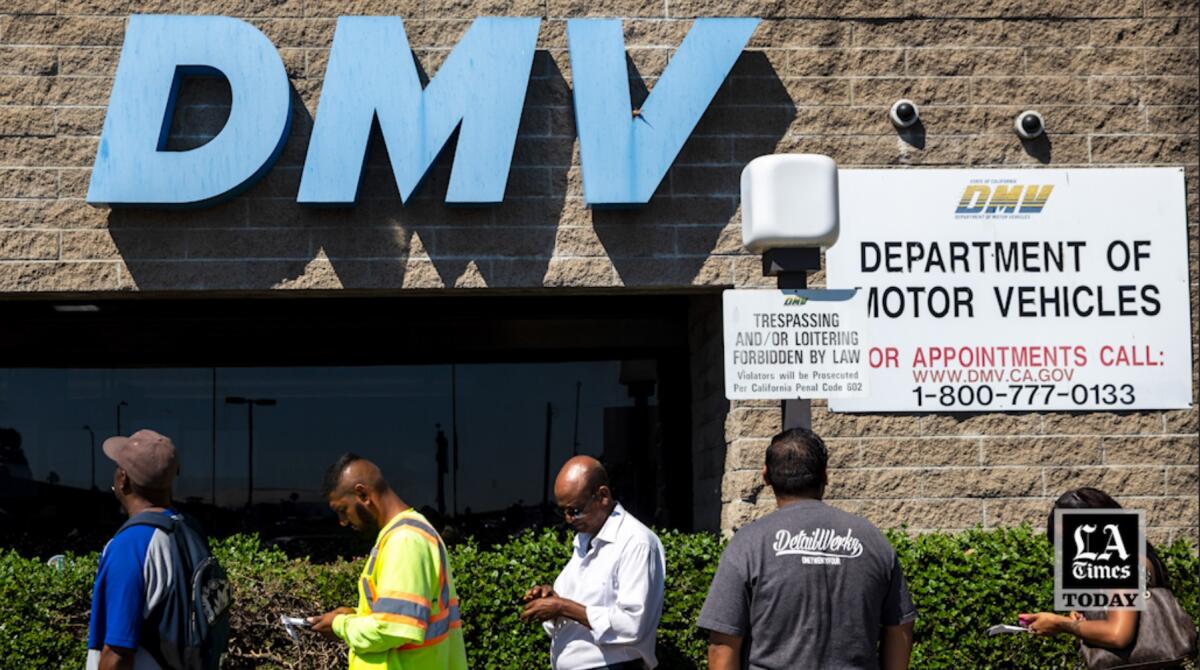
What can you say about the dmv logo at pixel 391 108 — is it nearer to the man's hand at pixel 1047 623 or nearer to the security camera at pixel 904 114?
the security camera at pixel 904 114

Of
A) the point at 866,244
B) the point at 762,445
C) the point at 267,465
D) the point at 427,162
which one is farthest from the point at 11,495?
the point at 866,244

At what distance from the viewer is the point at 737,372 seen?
5.68 meters

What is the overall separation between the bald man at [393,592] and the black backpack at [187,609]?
372 mm

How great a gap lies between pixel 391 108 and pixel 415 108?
15cm

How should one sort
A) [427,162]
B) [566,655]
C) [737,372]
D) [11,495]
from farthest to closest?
[11,495]
[427,162]
[566,655]
[737,372]

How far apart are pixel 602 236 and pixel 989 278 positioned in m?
2.47

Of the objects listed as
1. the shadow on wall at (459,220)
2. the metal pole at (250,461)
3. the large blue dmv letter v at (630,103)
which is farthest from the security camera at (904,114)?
the metal pole at (250,461)

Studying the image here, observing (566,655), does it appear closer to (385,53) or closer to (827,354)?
(827,354)

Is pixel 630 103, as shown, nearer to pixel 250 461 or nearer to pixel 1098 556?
pixel 250 461

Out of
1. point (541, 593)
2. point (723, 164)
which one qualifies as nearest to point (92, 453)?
point (723, 164)

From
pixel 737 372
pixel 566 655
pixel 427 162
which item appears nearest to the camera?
pixel 737 372

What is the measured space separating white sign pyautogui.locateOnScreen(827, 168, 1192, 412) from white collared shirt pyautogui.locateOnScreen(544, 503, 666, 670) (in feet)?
10.5

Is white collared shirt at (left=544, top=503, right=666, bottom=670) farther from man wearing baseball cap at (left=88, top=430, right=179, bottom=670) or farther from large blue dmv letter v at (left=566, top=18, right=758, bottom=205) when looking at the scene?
large blue dmv letter v at (left=566, top=18, right=758, bottom=205)

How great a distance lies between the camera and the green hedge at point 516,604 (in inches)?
304
